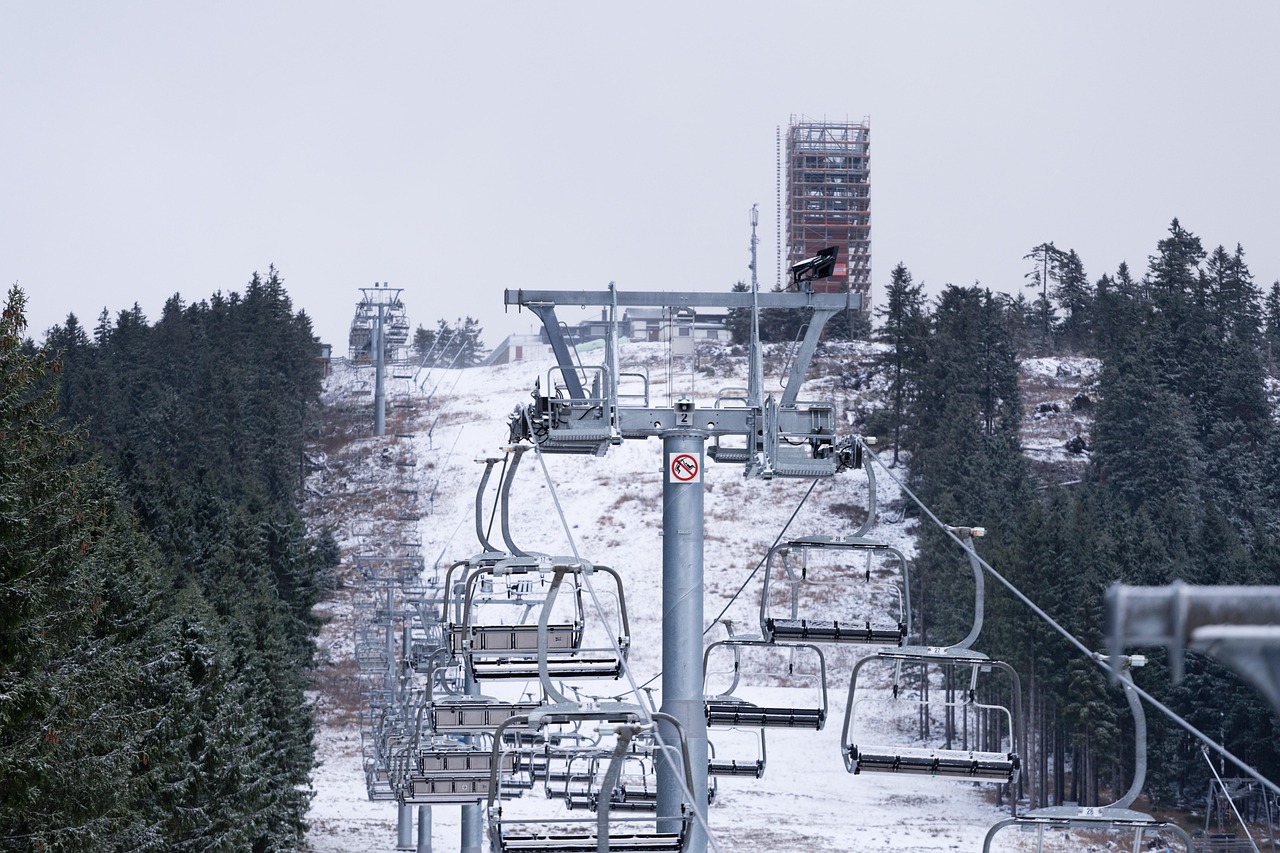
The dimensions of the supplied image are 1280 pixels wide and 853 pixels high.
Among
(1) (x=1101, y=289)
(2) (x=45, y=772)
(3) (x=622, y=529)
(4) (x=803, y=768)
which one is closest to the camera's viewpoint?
(2) (x=45, y=772)

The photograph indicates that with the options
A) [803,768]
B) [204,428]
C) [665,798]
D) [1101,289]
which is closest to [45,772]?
[665,798]

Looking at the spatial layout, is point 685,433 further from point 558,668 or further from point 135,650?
point 135,650

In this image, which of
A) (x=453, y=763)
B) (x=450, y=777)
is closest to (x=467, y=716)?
(x=450, y=777)

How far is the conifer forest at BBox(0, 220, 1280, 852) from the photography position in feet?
57.6

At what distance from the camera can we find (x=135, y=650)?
22.6 m

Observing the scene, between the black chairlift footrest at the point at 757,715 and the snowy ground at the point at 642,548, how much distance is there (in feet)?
68.4

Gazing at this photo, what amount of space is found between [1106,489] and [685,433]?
51.9m

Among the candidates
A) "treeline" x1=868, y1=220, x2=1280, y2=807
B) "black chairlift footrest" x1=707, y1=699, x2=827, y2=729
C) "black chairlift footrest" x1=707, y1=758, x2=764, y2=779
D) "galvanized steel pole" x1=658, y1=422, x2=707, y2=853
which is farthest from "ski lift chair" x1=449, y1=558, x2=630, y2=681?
"treeline" x1=868, y1=220, x2=1280, y2=807

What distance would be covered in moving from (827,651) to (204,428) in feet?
92.8

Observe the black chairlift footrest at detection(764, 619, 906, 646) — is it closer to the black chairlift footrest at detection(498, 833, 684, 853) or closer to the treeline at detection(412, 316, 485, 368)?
the black chairlift footrest at detection(498, 833, 684, 853)

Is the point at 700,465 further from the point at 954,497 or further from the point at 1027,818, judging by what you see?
the point at 954,497

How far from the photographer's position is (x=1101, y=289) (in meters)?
97.6

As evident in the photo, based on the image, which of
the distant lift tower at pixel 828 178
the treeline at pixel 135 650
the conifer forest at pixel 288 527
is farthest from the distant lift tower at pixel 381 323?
the distant lift tower at pixel 828 178

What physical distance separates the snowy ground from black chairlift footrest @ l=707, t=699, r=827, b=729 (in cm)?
2084
